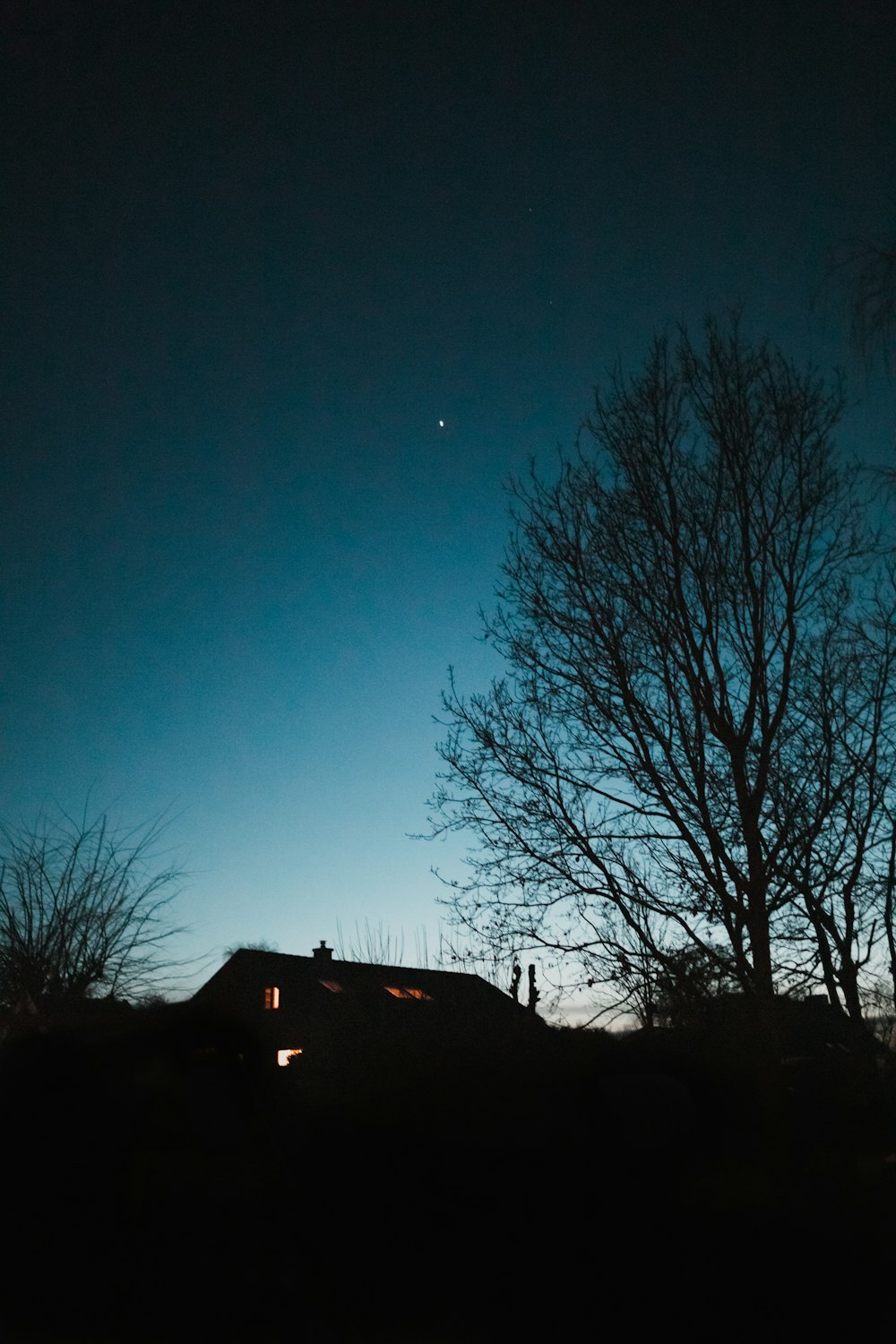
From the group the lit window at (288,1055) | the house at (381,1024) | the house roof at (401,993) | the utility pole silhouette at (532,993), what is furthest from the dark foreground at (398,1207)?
the utility pole silhouette at (532,993)

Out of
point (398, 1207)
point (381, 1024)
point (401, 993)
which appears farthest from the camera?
point (401, 993)

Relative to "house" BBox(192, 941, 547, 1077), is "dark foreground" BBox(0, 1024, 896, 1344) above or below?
below

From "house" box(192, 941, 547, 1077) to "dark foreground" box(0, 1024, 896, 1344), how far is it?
14cm

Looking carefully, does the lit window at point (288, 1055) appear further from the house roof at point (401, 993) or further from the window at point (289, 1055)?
the house roof at point (401, 993)

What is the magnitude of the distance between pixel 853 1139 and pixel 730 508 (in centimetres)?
463

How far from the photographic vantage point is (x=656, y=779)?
671cm

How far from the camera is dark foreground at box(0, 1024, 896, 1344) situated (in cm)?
279

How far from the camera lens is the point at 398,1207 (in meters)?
3.46

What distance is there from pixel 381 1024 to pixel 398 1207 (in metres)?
1.49

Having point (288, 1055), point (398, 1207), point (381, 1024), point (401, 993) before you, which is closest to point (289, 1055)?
point (288, 1055)

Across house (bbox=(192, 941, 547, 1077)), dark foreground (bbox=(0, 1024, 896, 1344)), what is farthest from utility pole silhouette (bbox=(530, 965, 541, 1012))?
dark foreground (bbox=(0, 1024, 896, 1344))

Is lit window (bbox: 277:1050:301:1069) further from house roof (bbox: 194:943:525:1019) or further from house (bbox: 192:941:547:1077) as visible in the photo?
house roof (bbox: 194:943:525:1019)

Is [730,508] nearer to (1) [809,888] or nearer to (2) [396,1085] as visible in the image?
(1) [809,888]

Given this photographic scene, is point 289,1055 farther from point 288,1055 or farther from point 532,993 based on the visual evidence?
point 532,993
